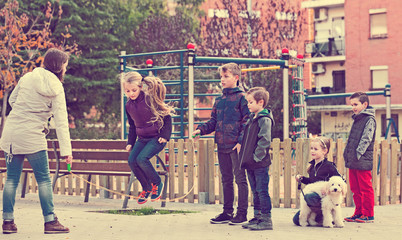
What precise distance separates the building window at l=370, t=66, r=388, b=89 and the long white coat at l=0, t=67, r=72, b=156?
40845mm

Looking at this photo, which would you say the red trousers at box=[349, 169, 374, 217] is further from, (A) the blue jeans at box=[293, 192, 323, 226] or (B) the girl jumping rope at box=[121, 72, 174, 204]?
(B) the girl jumping rope at box=[121, 72, 174, 204]

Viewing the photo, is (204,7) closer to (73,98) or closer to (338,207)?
(73,98)

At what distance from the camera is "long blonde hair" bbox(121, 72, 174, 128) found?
9375 millimetres

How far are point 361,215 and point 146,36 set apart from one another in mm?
35723

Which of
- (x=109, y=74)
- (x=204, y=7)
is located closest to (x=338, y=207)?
(x=109, y=74)

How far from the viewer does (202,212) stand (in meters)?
10.7

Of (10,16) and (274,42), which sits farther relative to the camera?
(274,42)

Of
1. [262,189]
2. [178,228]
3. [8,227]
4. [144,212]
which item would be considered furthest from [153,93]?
[8,227]

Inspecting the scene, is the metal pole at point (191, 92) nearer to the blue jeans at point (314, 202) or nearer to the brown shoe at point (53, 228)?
the blue jeans at point (314, 202)

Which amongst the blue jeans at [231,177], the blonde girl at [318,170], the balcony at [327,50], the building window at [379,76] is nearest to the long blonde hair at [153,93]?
the blue jeans at [231,177]

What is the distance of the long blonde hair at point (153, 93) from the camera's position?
9.38 m

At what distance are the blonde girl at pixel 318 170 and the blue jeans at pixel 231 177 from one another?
640 mm

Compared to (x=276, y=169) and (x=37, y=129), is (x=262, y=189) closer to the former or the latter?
(x=37, y=129)

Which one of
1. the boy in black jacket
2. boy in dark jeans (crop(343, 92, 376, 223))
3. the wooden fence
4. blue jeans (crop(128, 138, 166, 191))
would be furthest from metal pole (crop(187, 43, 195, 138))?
the boy in black jacket
